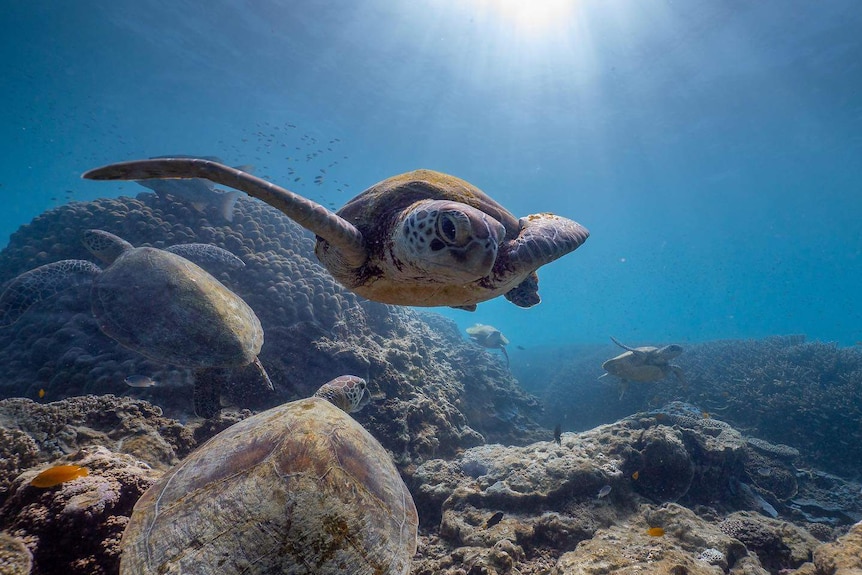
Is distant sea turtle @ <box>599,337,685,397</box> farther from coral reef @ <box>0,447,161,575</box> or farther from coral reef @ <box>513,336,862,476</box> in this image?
coral reef @ <box>0,447,161,575</box>

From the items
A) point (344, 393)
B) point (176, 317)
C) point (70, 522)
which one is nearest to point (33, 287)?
point (176, 317)

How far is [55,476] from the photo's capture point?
232 centimetres

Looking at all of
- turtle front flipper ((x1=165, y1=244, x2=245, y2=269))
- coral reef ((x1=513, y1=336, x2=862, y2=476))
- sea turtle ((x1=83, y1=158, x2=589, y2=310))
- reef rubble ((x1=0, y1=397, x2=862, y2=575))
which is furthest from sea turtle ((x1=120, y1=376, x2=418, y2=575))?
coral reef ((x1=513, y1=336, x2=862, y2=476))

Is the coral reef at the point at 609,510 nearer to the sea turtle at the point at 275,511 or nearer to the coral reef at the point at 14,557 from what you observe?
the sea turtle at the point at 275,511

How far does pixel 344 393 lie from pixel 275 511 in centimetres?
264

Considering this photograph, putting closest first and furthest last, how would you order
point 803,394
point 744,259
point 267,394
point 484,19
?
point 267,394 < point 803,394 < point 484,19 < point 744,259

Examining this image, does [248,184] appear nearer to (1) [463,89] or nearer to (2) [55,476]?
(2) [55,476]

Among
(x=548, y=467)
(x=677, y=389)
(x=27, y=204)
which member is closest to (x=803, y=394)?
(x=677, y=389)

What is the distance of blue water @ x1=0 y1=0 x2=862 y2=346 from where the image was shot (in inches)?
881

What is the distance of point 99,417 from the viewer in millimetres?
3855

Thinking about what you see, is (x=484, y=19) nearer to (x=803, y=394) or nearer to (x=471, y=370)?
(x=471, y=370)

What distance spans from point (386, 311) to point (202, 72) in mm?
27689

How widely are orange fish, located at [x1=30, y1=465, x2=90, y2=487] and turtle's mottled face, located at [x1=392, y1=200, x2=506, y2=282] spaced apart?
284 centimetres

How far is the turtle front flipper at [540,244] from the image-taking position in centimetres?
335
